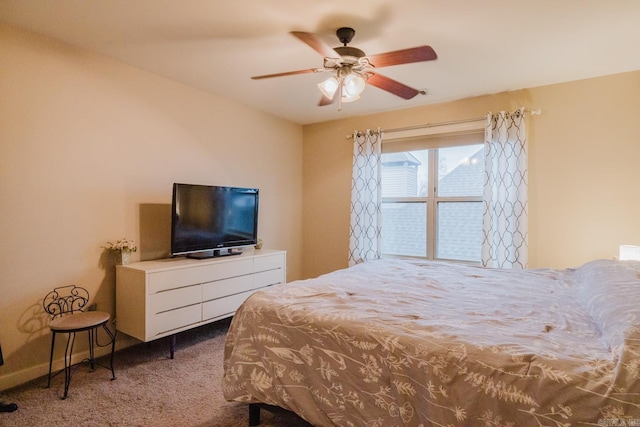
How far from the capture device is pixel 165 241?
3.11 m

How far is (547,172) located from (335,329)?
2.95 metres

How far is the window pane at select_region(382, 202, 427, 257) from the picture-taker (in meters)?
3.99

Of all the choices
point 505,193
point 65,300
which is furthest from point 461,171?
point 65,300

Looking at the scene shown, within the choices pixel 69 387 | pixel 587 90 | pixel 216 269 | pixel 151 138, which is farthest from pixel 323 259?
pixel 587 90

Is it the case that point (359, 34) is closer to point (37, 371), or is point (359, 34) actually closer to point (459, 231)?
point (459, 231)

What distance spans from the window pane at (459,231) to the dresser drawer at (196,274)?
2.24 m

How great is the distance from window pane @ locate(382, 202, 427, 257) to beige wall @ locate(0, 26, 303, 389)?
218 centimetres

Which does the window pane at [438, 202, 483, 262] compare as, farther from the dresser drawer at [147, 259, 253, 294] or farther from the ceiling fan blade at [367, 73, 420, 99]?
the dresser drawer at [147, 259, 253, 294]

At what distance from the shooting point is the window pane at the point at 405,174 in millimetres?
3994

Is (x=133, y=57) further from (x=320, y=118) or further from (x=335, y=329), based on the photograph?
(x=335, y=329)

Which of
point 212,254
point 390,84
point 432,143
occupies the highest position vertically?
point 390,84

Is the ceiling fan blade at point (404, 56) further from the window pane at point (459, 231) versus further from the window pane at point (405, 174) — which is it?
the window pane at point (459, 231)

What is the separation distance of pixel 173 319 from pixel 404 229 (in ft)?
9.13

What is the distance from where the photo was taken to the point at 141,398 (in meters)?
2.10
